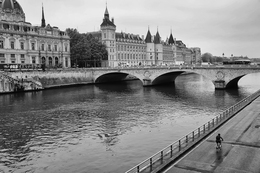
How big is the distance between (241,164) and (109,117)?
24.5 m

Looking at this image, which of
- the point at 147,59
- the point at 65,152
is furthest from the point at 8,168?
the point at 147,59

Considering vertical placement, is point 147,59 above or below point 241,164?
above

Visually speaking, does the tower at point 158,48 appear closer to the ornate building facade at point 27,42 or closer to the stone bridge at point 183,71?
the stone bridge at point 183,71

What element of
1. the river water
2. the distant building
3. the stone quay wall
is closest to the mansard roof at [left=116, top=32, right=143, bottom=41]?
the distant building

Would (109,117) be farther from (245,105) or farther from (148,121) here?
(245,105)

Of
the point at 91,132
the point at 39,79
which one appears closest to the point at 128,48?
the point at 39,79

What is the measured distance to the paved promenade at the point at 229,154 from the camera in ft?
54.5

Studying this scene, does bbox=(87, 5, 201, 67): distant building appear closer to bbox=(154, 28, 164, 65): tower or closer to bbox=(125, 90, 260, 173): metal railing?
bbox=(154, 28, 164, 65): tower

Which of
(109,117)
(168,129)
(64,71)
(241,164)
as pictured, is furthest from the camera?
(64,71)

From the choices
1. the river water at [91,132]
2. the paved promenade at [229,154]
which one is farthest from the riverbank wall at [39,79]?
the paved promenade at [229,154]

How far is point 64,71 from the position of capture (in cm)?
9100

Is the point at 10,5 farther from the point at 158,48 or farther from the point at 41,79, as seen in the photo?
the point at 158,48

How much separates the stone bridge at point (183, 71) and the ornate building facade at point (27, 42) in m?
18.5

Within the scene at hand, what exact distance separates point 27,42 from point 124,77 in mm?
40054
